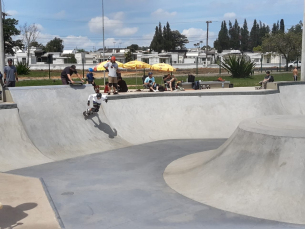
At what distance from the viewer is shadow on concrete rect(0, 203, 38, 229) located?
5.39 m

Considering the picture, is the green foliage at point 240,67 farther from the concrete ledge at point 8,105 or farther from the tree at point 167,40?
the tree at point 167,40

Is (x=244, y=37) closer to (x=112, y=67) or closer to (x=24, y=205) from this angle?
(x=112, y=67)

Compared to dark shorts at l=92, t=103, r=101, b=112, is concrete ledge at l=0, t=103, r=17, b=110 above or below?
above

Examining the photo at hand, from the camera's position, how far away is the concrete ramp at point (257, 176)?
588cm

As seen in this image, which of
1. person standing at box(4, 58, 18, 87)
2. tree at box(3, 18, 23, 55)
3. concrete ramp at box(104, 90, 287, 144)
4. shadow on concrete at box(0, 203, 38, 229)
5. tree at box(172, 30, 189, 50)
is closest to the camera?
shadow on concrete at box(0, 203, 38, 229)

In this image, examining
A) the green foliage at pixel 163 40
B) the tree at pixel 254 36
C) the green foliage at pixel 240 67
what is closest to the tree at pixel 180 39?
the green foliage at pixel 163 40

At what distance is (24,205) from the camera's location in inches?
246

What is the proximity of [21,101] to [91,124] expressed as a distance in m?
2.28

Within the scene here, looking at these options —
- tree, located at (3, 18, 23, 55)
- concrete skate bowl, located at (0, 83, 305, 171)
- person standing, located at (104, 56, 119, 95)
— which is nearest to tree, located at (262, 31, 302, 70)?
tree, located at (3, 18, 23, 55)

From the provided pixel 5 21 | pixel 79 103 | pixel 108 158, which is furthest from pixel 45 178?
pixel 5 21

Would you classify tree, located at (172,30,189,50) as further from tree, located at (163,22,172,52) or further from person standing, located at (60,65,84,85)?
person standing, located at (60,65,84,85)

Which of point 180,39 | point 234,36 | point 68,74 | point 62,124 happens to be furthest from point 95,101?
point 234,36

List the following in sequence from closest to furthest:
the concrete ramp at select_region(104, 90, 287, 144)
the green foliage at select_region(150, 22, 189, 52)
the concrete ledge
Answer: the concrete ledge < the concrete ramp at select_region(104, 90, 287, 144) < the green foliage at select_region(150, 22, 189, 52)

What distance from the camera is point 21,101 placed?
10.8 m
